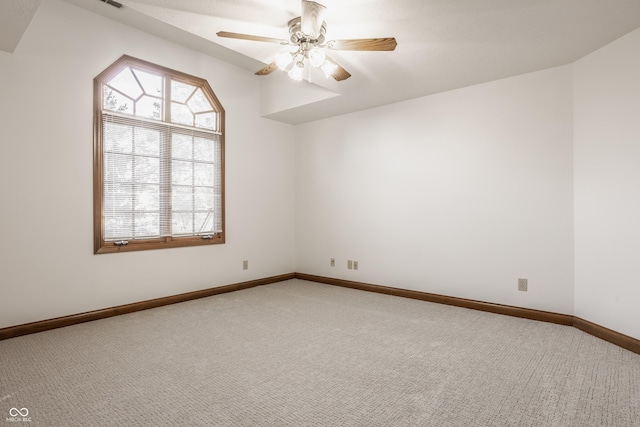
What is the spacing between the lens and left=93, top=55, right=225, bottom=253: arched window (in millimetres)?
3391

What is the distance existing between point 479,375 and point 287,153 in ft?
13.4

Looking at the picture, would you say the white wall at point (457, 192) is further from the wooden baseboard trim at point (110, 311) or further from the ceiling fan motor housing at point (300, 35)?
the ceiling fan motor housing at point (300, 35)

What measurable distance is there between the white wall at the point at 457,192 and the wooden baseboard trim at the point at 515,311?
70mm

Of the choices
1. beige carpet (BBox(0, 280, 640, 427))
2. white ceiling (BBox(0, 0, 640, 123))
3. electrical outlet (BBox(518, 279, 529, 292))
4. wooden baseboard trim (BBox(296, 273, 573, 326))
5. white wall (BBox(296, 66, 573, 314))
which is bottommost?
beige carpet (BBox(0, 280, 640, 427))

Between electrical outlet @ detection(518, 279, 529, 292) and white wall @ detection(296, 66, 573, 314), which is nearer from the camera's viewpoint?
white wall @ detection(296, 66, 573, 314)

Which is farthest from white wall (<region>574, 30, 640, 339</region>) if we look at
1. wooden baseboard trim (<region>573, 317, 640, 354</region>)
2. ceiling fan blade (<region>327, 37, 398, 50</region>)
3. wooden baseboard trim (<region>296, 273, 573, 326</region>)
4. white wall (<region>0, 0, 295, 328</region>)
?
white wall (<region>0, 0, 295, 328</region>)

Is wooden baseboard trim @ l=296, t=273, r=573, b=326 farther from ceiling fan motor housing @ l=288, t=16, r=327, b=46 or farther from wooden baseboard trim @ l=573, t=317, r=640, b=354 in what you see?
ceiling fan motor housing @ l=288, t=16, r=327, b=46

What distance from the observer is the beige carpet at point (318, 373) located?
5.70 feet

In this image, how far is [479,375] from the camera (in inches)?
84.6

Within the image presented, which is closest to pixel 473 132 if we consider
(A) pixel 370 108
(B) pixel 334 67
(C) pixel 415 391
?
(A) pixel 370 108

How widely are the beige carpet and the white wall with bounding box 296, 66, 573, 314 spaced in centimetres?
56

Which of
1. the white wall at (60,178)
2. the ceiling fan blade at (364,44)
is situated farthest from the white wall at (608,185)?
the white wall at (60,178)

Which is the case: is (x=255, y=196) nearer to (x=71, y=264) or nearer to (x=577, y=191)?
(x=71, y=264)

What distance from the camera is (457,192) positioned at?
3.79m
